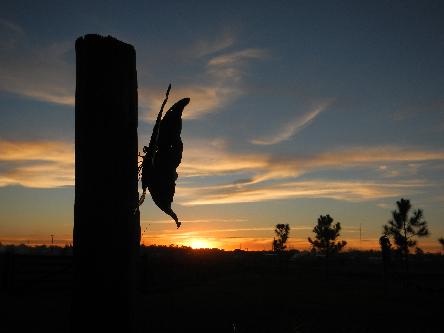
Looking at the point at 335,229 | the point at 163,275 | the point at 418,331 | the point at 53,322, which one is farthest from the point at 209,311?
the point at 335,229

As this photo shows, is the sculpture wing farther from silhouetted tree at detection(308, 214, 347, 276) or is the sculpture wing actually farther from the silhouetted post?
silhouetted tree at detection(308, 214, 347, 276)

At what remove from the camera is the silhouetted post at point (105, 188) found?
135 cm

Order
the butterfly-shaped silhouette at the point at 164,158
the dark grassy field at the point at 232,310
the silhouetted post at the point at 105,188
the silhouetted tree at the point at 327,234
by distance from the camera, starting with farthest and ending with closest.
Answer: the silhouetted tree at the point at 327,234 < the dark grassy field at the point at 232,310 < the butterfly-shaped silhouette at the point at 164,158 < the silhouetted post at the point at 105,188

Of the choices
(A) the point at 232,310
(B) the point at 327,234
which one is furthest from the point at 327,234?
(A) the point at 232,310

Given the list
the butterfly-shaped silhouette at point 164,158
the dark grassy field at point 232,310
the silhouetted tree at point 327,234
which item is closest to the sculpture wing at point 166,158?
the butterfly-shaped silhouette at point 164,158

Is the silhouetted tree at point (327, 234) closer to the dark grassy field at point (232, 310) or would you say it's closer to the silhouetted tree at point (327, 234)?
the silhouetted tree at point (327, 234)

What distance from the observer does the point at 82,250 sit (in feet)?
4.47

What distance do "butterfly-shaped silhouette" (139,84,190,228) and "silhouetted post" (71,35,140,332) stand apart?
68 millimetres

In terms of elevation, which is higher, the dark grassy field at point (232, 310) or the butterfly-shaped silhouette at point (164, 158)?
the butterfly-shaped silhouette at point (164, 158)

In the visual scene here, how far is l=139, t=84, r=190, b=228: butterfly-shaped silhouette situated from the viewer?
1.51 m

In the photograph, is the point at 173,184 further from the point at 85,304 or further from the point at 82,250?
the point at 85,304

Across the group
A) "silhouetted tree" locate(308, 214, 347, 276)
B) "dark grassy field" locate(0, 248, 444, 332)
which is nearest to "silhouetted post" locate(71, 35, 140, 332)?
"dark grassy field" locate(0, 248, 444, 332)

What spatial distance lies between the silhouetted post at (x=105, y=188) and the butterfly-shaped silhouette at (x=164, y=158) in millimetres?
68

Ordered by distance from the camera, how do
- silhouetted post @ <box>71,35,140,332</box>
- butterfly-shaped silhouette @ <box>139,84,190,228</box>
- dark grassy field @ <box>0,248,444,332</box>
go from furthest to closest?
1. dark grassy field @ <box>0,248,444,332</box>
2. butterfly-shaped silhouette @ <box>139,84,190,228</box>
3. silhouetted post @ <box>71,35,140,332</box>
